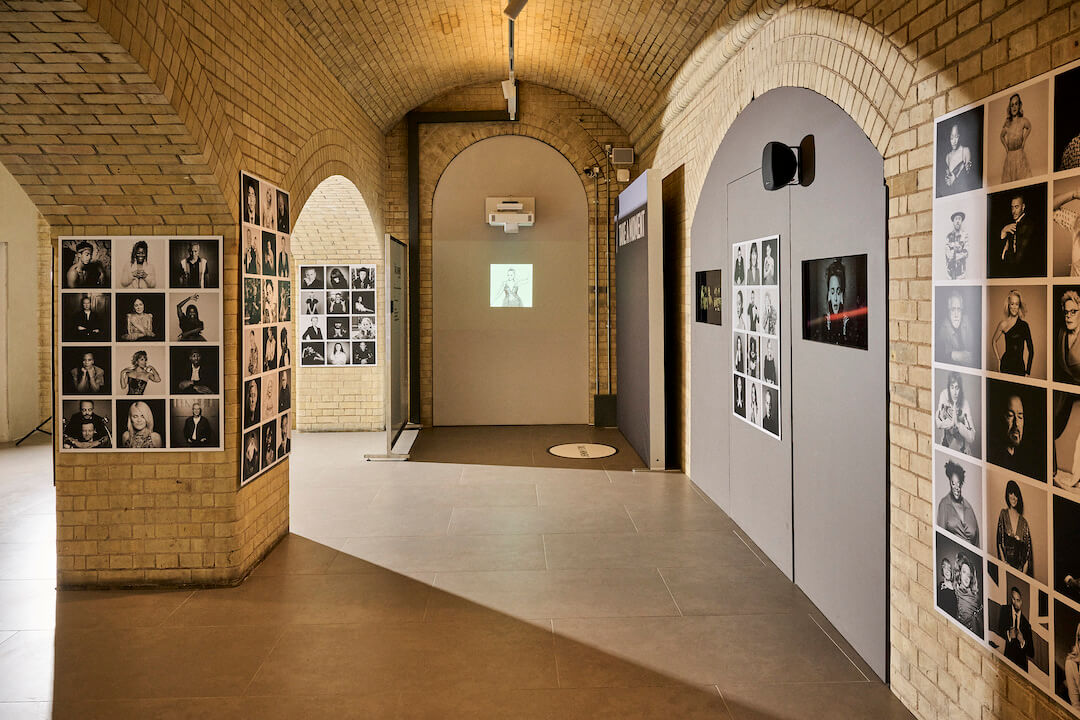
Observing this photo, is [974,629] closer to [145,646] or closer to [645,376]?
[145,646]

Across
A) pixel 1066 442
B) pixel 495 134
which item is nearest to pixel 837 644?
pixel 1066 442

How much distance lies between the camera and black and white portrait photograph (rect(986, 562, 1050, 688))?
2418 millimetres

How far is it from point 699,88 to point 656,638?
4.67m

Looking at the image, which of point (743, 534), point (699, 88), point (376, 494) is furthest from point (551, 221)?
point (743, 534)

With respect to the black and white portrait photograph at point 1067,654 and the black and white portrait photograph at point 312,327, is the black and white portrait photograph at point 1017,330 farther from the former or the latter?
the black and white portrait photograph at point 312,327

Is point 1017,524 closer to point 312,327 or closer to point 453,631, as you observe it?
point 453,631

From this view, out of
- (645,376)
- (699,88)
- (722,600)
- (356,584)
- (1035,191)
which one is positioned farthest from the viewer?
(645,376)

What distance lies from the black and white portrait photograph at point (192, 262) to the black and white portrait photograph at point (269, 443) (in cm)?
105

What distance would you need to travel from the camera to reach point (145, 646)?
3.90 meters

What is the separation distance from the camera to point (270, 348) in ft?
17.5

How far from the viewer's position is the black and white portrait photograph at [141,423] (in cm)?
470

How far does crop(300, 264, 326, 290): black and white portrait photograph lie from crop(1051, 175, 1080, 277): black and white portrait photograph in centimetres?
918

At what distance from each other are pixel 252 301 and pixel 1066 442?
421cm

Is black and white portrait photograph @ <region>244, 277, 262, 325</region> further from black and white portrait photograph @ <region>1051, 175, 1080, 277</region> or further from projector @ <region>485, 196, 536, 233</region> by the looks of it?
projector @ <region>485, 196, 536, 233</region>
